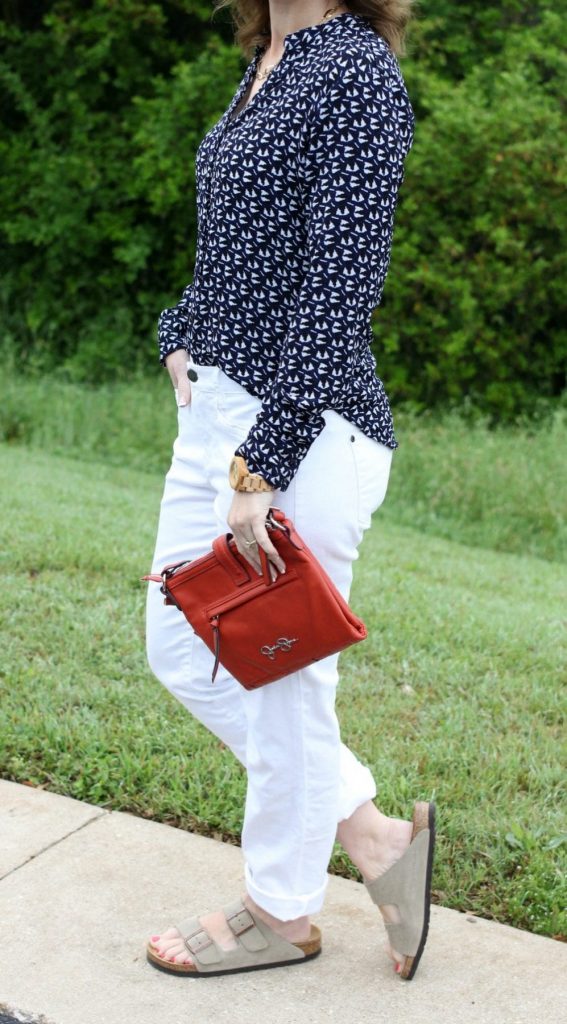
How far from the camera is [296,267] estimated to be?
218 cm

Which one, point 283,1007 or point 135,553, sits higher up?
point 283,1007

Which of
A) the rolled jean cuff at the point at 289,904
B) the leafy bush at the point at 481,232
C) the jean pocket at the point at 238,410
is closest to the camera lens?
the jean pocket at the point at 238,410

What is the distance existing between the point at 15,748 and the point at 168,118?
9878 millimetres

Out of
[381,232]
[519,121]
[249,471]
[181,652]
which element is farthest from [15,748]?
[519,121]

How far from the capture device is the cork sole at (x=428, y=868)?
2463 millimetres

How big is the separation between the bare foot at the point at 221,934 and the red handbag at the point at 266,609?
554 mm

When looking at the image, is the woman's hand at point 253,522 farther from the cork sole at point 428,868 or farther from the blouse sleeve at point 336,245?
the cork sole at point 428,868

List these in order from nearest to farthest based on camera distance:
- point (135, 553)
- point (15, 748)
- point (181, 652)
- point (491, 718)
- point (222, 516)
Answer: point (222, 516) → point (181, 652) → point (15, 748) → point (491, 718) → point (135, 553)

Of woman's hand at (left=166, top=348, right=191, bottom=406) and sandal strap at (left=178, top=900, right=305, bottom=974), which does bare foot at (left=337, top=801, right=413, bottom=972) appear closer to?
sandal strap at (left=178, top=900, right=305, bottom=974)

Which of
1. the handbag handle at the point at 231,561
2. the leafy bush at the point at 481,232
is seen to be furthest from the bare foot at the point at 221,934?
the leafy bush at the point at 481,232

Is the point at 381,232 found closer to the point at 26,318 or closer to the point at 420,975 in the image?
the point at 420,975

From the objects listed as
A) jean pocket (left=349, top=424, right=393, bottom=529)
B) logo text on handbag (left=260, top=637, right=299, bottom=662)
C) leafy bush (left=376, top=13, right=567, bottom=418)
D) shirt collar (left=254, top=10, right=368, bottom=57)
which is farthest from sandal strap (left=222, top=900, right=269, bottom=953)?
leafy bush (left=376, top=13, right=567, bottom=418)

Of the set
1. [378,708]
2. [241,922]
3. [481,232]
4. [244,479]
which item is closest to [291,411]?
[244,479]

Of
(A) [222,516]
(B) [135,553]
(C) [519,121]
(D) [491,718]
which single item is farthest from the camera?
(C) [519,121]
